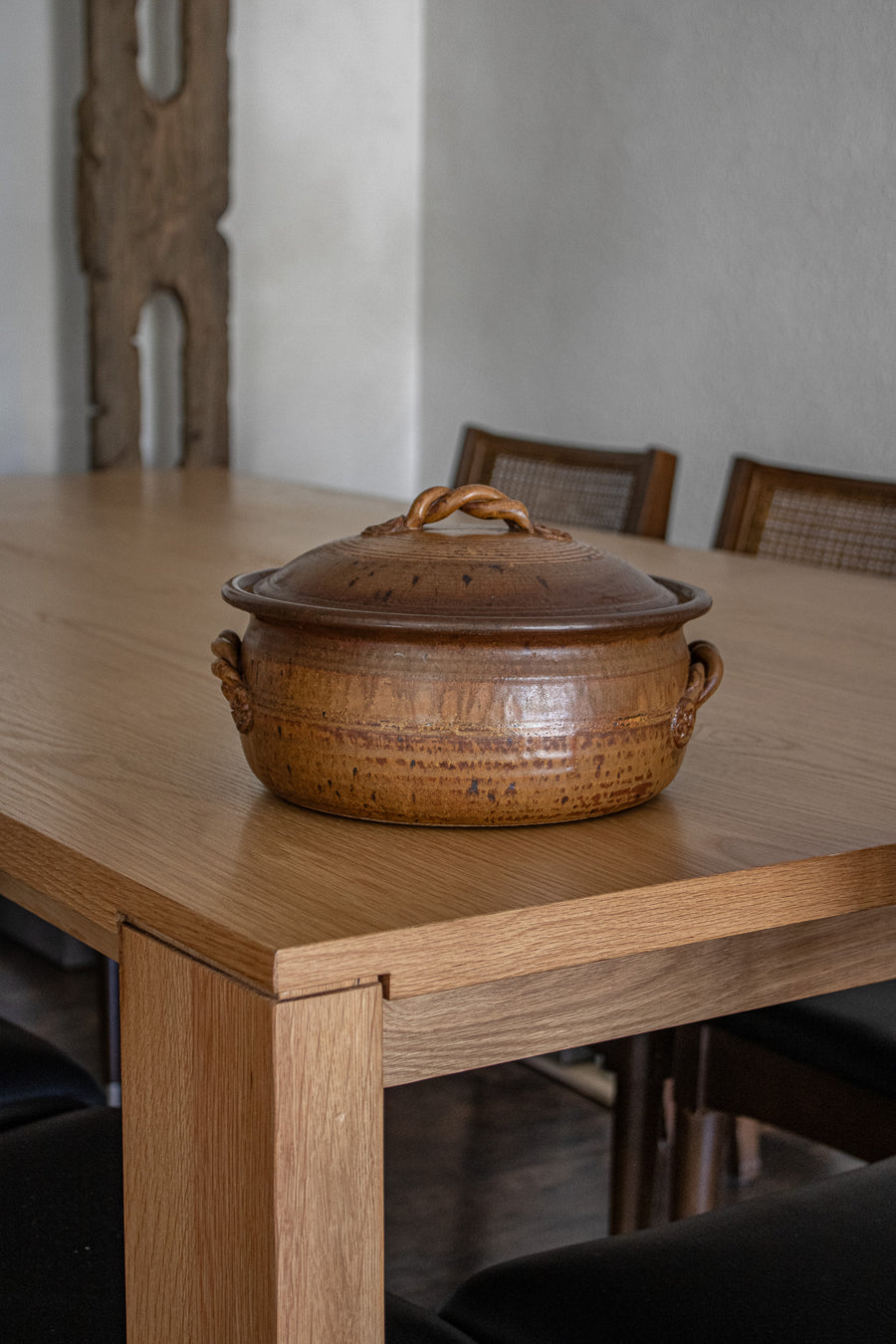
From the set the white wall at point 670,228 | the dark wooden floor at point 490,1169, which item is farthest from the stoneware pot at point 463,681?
the white wall at point 670,228

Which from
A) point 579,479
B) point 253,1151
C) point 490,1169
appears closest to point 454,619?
point 253,1151

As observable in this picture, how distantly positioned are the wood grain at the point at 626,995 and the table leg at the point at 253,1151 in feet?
0.13

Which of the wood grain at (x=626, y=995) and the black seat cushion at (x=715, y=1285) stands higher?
the wood grain at (x=626, y=995)

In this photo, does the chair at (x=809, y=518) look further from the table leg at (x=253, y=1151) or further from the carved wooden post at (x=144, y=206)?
the carved wooden post at (x=144, y=206)

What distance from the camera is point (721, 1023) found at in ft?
3.84

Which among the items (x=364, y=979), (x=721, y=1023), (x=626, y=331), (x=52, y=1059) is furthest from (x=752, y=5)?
(x=364, y=979)

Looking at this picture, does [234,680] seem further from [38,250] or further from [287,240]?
[287,240]

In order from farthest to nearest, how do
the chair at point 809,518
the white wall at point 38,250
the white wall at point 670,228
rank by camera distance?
the white wall at point 38,250 < the white wall at point 670,228 < the chair at point 809,518

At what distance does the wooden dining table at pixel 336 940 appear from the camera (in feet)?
1.77

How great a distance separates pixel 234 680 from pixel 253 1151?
0.24 m

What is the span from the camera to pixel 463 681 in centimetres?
64

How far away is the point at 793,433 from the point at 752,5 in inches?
34.7

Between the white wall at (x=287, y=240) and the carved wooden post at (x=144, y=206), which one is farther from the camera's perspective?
the white wall at (x=287, y=240)

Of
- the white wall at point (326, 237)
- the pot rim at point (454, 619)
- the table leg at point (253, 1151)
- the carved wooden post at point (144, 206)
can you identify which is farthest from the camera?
the white wall at point (326, 237)
